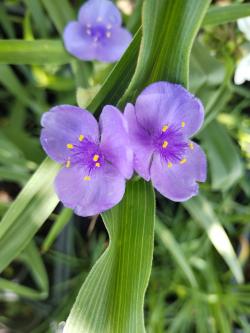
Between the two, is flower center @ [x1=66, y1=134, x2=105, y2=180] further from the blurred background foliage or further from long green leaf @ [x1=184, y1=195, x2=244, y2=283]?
long green leaf @ [x1=184, y1=195, x2=244, y2=283]

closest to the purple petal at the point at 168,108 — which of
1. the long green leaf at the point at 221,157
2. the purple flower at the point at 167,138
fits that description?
the purple flower at the point at 167,138

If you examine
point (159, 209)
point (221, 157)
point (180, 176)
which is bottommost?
point (159, 209)

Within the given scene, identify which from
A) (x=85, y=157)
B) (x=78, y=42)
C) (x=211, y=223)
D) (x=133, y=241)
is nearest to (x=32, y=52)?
(x=78, y=42)

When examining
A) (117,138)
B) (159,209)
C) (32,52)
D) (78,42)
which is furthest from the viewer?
(159,209)

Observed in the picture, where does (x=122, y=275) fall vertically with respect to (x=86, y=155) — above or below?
below

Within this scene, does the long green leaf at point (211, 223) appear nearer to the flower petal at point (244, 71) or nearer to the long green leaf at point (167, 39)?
the flower petal at point (244, 71)

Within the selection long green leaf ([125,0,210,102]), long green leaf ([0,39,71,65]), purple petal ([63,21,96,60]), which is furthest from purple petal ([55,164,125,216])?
purple petal ([63,21,96,60])

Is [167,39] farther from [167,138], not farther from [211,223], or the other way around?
[211,223]
